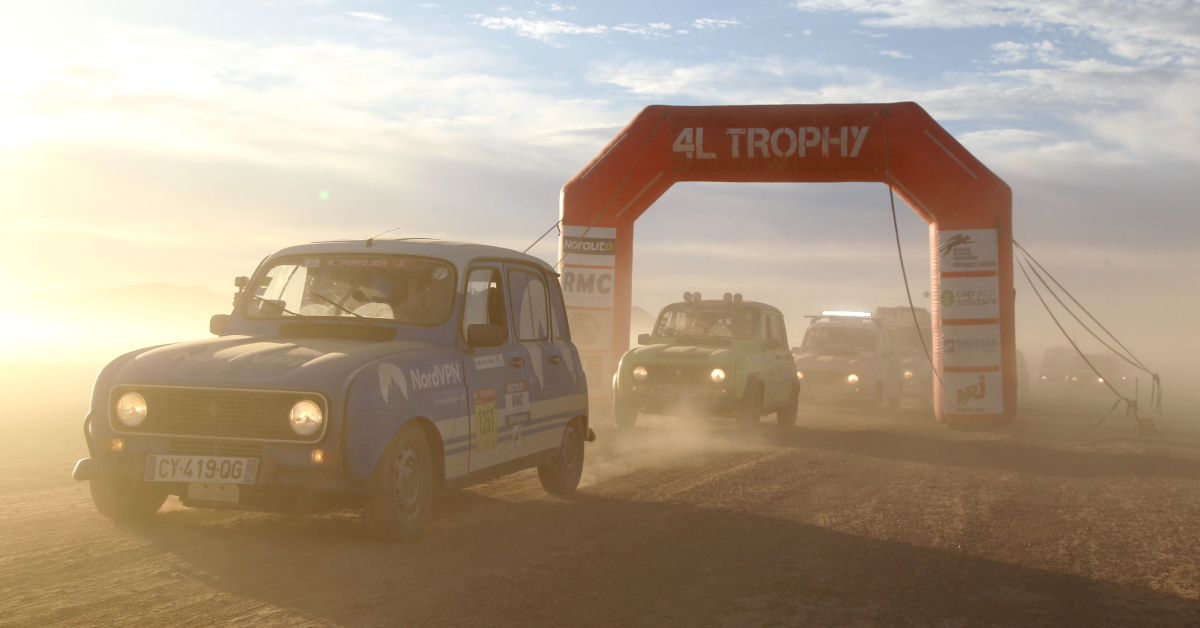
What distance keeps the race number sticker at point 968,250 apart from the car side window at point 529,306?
10085 mm

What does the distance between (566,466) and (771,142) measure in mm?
10314

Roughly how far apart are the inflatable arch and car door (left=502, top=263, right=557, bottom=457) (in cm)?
972

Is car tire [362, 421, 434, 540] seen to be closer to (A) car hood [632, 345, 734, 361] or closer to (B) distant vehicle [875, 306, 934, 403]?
(A) car hood [632, 345, 734, 361]

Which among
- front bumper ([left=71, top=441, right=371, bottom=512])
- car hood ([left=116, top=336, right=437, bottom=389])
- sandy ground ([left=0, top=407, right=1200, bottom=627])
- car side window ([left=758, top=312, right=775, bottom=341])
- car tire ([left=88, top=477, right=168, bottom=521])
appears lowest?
sandy ground ([left=0, top=407, right=1200, bottom=627])

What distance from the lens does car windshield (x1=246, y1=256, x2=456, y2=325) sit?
7.11 metres

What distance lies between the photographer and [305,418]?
5.77 m

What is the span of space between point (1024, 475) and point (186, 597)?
29.4 feet

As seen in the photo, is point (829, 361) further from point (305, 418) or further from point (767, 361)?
point (305, 418)

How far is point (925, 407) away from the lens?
2456 centimetres

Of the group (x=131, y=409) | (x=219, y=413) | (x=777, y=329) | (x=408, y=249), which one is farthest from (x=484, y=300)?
(x=777, y=329)

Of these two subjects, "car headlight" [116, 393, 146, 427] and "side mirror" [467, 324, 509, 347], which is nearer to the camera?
"car headlight" [116, 393, 146, 427]

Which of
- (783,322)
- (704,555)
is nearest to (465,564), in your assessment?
(704,555)

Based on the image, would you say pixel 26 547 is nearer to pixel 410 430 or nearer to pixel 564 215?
pixel 410 430

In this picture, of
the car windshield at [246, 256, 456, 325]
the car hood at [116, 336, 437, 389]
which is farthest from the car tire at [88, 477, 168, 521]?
the car windshield at [246, 256, 456, 325]
